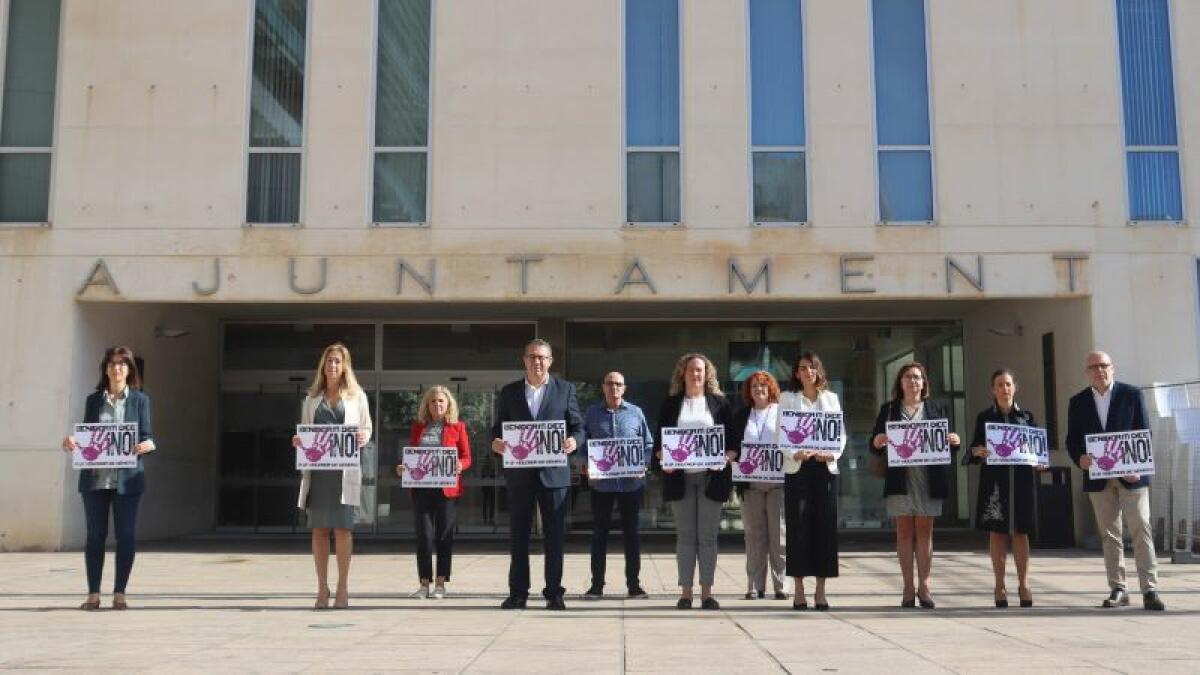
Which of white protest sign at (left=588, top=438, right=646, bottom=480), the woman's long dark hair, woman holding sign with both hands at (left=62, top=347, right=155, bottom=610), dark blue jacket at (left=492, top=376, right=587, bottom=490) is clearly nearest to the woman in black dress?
white protest sign at (left=588, top=438, right=646, bottom=480)

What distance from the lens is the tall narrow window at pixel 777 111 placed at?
1520 centimetres

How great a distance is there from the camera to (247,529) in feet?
62.2

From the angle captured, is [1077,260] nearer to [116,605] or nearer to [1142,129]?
[1142,129]

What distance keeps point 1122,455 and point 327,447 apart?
583 centimetres

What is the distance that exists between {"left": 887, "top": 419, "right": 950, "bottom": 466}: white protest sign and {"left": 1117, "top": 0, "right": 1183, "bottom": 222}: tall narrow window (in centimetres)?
792

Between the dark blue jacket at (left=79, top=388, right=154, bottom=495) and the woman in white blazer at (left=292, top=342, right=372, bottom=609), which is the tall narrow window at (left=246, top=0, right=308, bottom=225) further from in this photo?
the woman in white blazer at (left=292, top=342, right=372, bottom=609)

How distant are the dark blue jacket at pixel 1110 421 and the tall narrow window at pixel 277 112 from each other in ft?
32.3

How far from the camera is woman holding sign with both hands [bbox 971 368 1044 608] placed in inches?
344

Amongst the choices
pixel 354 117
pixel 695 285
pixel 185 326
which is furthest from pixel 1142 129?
pixel 185 326

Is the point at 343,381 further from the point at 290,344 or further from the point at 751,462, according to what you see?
the point at 290,344

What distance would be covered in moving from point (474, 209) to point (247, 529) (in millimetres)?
7293

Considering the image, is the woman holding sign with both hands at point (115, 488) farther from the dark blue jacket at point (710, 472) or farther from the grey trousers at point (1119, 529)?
the grey trousers at point (1119, 529)

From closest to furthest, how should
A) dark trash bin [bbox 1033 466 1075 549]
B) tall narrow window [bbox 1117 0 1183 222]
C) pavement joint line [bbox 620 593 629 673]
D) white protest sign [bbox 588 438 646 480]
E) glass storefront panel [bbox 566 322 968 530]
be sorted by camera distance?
pavement joint line [bbox 620 593 629 673], white protest sign [bbox 588 438 646 480], dark trash bin [bbox 1033 466 1075 549], tall narrow window [bbox 1117 0 1183 222], glass storefront panel [bbox 566 322 968 530]

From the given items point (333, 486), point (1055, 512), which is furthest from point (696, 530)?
point (1055, 512)
